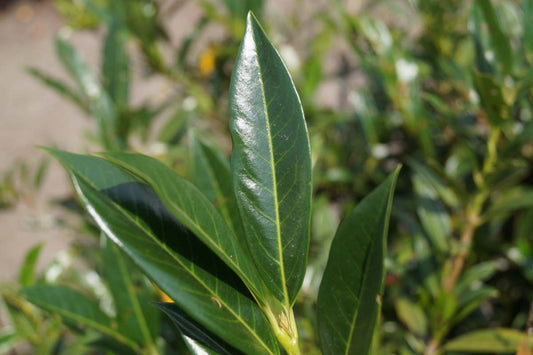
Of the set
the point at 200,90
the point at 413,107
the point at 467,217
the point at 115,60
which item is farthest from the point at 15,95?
the point at 467,217

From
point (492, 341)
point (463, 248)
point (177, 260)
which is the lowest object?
point (492, 341)

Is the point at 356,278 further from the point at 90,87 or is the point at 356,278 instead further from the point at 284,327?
the point at 90,87

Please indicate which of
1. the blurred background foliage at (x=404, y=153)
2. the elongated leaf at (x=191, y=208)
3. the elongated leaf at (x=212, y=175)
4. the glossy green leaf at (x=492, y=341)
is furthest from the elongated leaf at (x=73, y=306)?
the glossy green leaf at (x=492, y=341)

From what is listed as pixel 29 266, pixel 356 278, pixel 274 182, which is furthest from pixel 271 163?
pixel 29 266

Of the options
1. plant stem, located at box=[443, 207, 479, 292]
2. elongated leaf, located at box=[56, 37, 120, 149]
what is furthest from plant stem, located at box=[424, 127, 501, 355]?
elongated leaf, located at box=[56, 37, 120, 149]

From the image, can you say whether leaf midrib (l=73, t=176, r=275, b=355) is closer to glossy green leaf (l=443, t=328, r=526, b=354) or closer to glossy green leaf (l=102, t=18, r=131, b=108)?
glossy green leaf (l=443, t=328, r=526, b=354)

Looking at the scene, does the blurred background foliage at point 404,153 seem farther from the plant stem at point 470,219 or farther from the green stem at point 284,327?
the green stem at point 284,327

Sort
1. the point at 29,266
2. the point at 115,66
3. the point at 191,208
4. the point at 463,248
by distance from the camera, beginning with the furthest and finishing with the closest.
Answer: the point at 115,66
the point at 29,266
the point at 463,248
the point at 191,208
